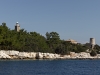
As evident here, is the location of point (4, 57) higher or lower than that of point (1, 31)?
lower

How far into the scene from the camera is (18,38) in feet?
321

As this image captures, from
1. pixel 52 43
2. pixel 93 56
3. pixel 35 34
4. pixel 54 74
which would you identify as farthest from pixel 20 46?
pixel 93 56

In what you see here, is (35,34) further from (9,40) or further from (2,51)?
(2,51)

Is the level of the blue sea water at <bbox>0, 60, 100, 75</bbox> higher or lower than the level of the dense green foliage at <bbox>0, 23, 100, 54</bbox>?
lower

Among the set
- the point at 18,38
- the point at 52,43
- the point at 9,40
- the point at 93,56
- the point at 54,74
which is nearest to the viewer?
the point at 54,74

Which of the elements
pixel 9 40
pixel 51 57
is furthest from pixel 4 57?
pixel 51 57

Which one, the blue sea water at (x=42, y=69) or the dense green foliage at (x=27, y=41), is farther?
the dense green foliage at (x=27, y=41)

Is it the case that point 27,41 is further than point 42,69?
Yes

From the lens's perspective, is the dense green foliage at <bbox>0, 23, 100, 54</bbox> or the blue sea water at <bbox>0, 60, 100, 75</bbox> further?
the dense green foliage at <bbox>0, 23, 100, 54</bbox>

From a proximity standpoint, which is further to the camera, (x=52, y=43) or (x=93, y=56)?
(x=93, y=56)

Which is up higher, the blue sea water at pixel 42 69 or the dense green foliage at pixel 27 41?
the dense green foliage at pixel 27 41

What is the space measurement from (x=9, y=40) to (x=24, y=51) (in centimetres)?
733

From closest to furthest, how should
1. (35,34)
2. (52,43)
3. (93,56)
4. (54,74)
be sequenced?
(54,74), (35,34), (52,43), (93,56)

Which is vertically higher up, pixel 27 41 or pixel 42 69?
pixel 27 41
